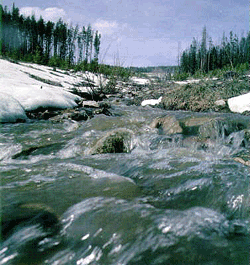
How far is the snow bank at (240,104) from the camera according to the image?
6.40 m

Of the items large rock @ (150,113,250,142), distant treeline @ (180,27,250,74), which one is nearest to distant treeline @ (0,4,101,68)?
distant treeline @ (180,27,250,74)

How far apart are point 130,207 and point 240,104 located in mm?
5912

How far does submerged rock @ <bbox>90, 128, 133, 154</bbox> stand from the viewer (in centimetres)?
364

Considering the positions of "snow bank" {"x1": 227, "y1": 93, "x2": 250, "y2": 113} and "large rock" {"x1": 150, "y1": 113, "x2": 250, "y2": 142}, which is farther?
"snow bank" {"x1": 227, "y1": 93, "x2": 250, "y2": 113}

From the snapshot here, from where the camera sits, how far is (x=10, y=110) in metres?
5.61

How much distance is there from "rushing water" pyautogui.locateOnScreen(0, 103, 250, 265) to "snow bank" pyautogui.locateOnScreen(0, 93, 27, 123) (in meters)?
2.10

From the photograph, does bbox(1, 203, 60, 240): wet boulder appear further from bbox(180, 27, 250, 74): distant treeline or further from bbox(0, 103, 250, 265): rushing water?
bbox(180, 27, 250, 74): distant treeline

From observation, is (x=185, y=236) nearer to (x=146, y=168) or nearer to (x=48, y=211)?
(x=48, y=211)

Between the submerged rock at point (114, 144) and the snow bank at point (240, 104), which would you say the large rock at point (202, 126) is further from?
the snow bank at point (240, 104)

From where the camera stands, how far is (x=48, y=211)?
1.73 metres

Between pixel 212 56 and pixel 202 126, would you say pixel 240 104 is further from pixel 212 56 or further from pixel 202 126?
pixel 212 56

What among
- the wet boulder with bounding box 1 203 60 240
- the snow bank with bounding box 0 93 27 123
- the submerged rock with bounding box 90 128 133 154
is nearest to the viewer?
the wet boulder with bounding box 1 203 60 240

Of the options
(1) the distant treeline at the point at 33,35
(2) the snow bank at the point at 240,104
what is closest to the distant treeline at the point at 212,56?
(1) the distant treeline at the point at 33,35

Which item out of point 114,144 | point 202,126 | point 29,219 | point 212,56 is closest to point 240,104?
point 202,126
